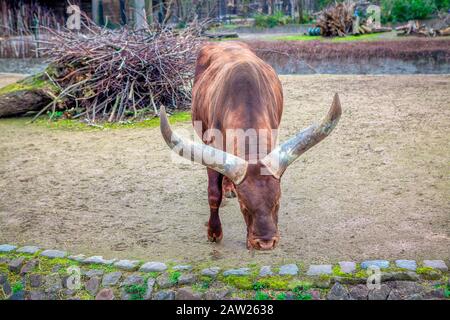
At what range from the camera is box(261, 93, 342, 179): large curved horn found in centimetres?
362

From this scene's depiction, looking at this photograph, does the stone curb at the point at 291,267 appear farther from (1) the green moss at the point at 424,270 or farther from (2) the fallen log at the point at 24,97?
(2) the fallen log at the point at 24,97

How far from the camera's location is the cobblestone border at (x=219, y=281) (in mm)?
3867

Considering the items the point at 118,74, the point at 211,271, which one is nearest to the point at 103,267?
the point at 211,271

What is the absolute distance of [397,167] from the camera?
6.22 meters

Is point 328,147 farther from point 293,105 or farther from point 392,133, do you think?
point 293,105

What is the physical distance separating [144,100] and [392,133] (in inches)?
153

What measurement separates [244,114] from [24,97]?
6143 millimetres

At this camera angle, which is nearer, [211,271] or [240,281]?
[240,281]

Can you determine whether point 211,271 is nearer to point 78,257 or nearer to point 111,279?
point 111,279

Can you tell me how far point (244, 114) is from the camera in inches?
160

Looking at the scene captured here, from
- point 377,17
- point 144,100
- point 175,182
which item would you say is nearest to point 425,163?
point 175,182

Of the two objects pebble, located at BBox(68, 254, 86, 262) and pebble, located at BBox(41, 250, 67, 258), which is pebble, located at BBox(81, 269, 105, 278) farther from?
pebble, located at BBox(41, 250, 67, 258)

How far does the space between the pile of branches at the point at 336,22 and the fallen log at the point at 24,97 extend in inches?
390

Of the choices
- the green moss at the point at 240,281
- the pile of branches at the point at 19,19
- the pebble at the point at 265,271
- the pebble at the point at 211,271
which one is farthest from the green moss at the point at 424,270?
the pile of branches at the point at 19,19
